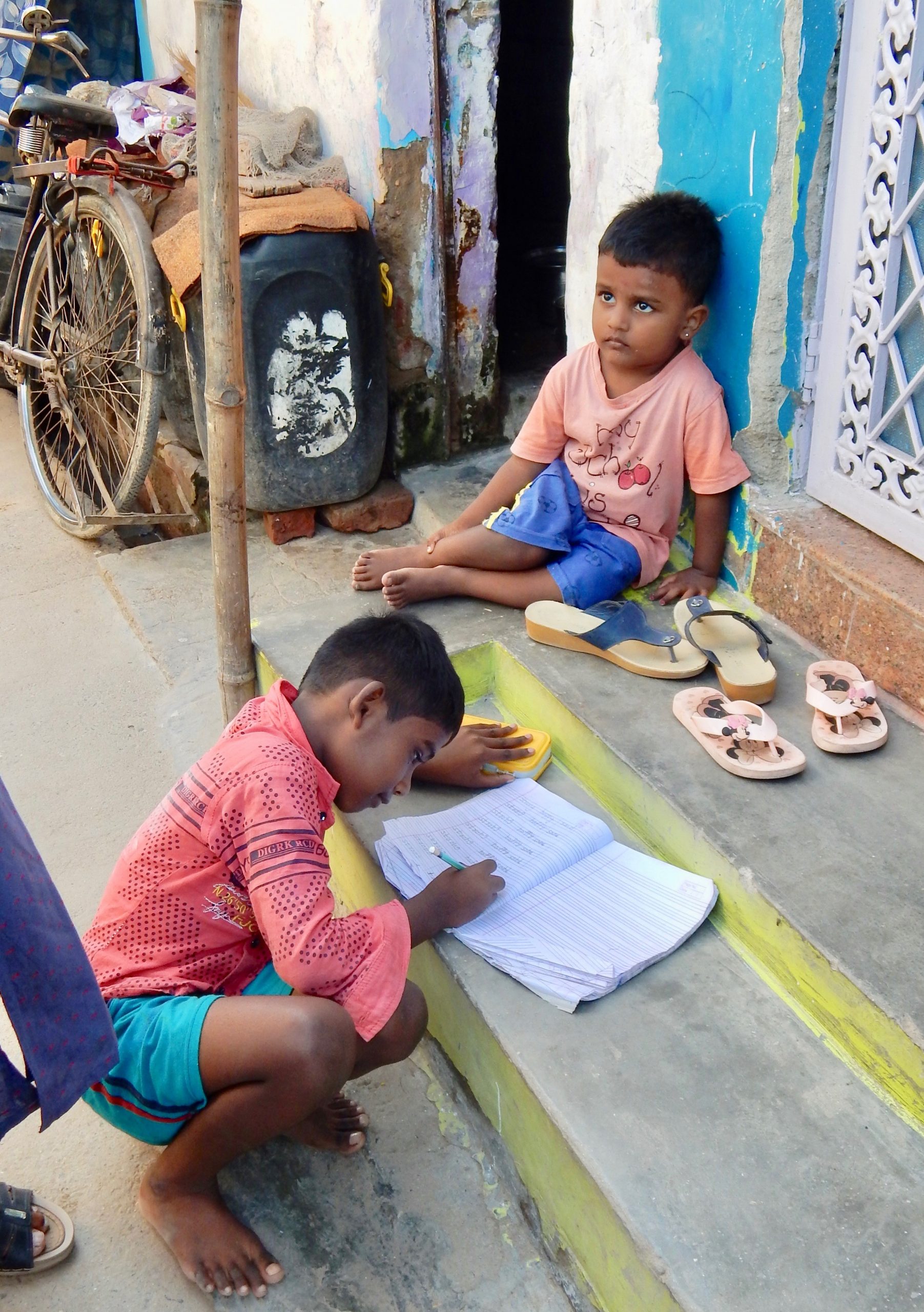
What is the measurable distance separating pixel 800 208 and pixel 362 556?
4.25ft

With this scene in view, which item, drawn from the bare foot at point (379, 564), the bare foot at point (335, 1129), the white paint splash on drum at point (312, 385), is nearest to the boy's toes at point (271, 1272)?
the bare foot at point (335, 1129)

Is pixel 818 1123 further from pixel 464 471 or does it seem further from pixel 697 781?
pixel 464 471

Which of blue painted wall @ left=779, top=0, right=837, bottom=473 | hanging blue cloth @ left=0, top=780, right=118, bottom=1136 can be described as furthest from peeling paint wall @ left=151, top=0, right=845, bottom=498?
hanging blue cloth @ left=0, top=780, right=118, bottom=1136

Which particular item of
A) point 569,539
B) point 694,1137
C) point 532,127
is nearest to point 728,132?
point 569,539

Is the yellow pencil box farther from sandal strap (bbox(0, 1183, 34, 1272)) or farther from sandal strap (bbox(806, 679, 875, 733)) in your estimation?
sandal strap (bbox(0, 1183, 34, 1272))

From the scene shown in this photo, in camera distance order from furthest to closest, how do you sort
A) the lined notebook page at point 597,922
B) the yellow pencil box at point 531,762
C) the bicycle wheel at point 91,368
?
1. the bicycle wheel at point 91,368
2. the yellow pencil box at point 531,762
3. the lined notebook page at point 597,922

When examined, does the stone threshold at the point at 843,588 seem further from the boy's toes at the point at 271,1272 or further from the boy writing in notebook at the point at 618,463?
the boy's toes at the point at 271,1272

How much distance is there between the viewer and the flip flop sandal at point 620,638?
2232mm

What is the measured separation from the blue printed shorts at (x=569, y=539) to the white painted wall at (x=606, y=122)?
0.52 meters

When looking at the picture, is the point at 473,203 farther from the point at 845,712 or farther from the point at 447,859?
the point at 447,859

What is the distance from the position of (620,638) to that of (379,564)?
0.76 metres

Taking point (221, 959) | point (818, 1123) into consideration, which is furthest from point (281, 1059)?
point (818, 1123)

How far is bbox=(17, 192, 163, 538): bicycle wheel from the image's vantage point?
11.9 ft

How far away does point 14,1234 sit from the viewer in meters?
1.49
